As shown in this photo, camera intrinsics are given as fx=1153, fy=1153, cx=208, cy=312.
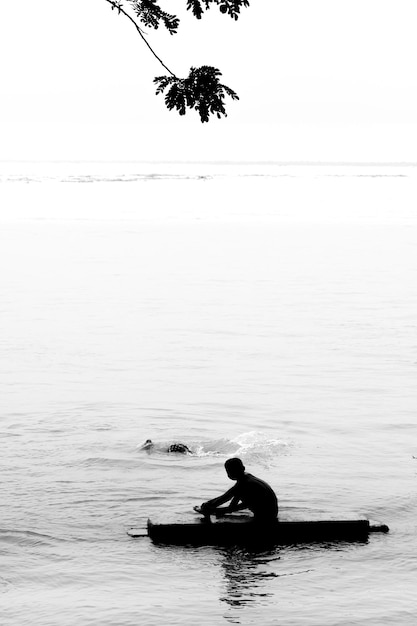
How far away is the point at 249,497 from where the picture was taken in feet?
43.4

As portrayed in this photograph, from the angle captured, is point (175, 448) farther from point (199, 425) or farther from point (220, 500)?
point (220, 500)

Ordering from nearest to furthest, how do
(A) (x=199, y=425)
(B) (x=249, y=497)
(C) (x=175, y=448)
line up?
(B) (x=249, y=497), (C) (x=175, y=448), (A) (x=199, y=425)

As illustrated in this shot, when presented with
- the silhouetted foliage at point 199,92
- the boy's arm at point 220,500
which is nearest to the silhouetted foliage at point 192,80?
the silhouetted foliage at point 199,92

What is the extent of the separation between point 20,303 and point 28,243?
17.5m

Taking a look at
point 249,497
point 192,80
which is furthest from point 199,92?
point 249,497

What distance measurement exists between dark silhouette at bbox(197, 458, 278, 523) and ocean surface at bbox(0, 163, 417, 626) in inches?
15.3

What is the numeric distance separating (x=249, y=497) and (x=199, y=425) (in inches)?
254

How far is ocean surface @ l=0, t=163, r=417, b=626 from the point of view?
12211 millimetres

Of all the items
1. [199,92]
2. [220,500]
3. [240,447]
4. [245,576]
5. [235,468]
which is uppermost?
[199,92]

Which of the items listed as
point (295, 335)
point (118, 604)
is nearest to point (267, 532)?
point (118, 604)

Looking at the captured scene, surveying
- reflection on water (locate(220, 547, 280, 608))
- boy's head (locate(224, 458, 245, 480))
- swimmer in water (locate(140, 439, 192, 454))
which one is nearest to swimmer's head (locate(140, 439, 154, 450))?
swimmer in water (locate(140, 439, 192, 454))

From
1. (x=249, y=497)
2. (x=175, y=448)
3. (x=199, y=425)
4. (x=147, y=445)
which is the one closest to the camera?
(x=249, y=497)

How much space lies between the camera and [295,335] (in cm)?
2805

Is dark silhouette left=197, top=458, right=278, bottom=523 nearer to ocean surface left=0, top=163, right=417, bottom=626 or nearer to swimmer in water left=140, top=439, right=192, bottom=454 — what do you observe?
ocean surface left=0, top=163, right=417, bottom=626
